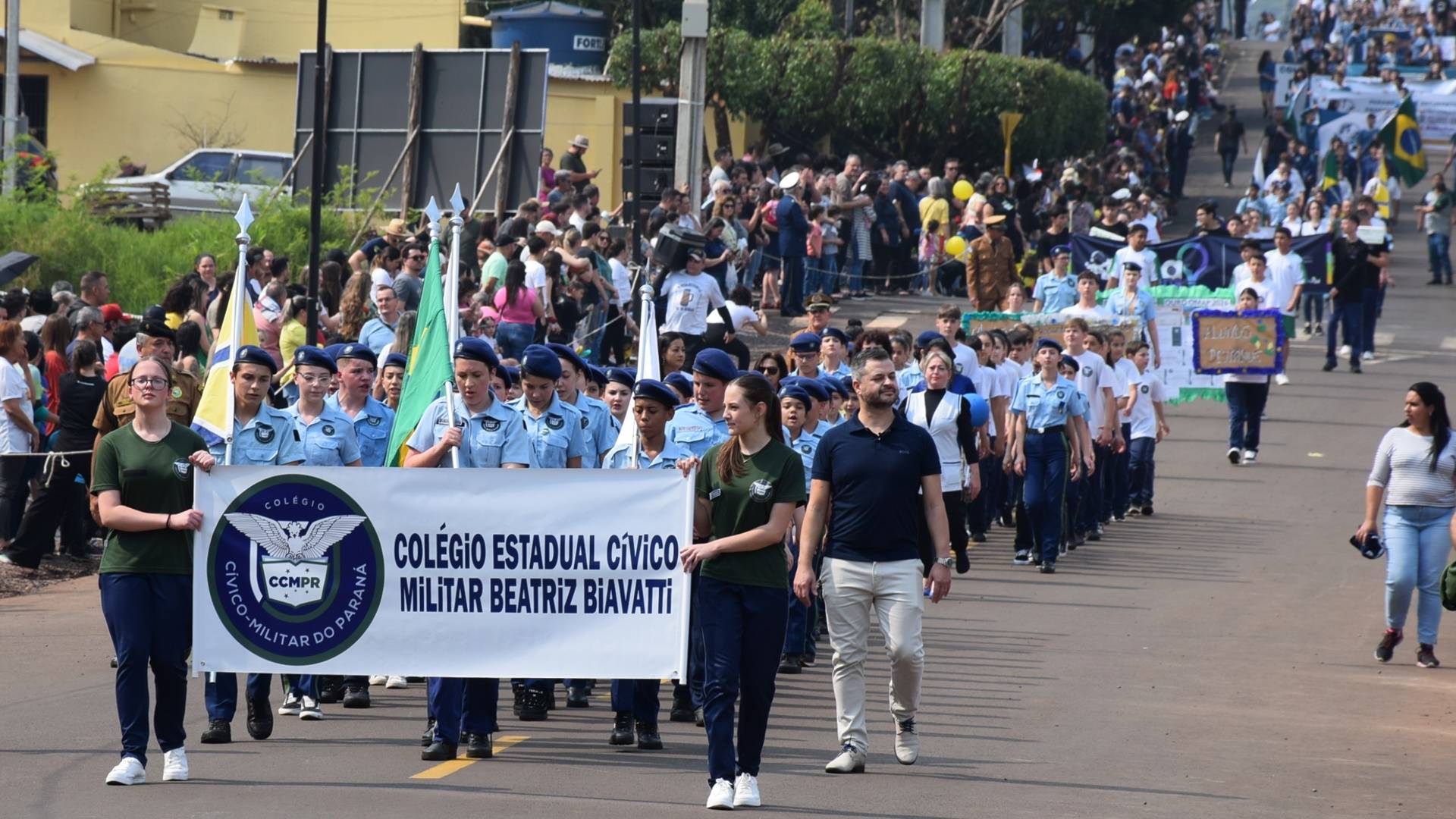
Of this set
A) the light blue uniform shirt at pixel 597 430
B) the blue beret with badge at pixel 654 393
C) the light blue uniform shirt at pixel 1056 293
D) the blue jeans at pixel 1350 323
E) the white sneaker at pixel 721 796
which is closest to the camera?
the white sneaker at pixel 721 796

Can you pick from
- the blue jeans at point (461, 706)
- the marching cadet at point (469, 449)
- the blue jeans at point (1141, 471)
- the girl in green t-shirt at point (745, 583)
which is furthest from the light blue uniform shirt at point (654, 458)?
the blue jeans at point (1141, 471)

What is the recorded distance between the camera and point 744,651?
883 centimetres

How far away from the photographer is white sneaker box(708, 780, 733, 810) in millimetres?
8602

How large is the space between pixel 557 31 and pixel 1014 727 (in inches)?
1143

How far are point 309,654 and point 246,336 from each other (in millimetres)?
2626

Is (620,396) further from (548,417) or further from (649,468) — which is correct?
(649,468)

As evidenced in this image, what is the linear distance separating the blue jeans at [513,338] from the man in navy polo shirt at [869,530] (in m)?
9.40

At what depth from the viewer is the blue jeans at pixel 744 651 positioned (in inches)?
344

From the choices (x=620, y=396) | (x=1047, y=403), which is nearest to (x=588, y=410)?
(x=620, y=396)

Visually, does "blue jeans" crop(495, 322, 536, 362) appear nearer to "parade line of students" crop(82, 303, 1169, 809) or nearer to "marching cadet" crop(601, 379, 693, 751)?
"parade line of students" crop(82, 303, 1169, 809)

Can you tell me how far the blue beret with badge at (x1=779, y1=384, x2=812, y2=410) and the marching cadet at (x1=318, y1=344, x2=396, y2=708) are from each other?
219 cm

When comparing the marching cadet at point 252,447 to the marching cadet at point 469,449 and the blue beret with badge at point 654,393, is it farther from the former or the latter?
the blue beret with badge at point 654,393

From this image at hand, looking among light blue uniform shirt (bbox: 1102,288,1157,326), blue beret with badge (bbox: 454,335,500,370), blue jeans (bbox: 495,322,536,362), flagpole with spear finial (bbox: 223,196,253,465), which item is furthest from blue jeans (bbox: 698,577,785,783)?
light blue uniform shirt (bbox: 1102,288,1157,326)

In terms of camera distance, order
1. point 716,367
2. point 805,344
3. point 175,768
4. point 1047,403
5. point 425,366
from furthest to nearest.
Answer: point 1047,403 < point 805,344 < point 425,366 < point 716,367 < point 175,768
